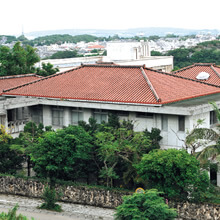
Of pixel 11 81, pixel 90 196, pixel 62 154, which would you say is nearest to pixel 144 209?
pixel 90 196

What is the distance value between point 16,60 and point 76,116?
19261 millimetres

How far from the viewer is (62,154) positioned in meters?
27.0

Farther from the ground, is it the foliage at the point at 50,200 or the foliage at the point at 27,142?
the foliage at the point at 27,142

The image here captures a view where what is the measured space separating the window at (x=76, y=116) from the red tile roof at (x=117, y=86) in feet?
3.43

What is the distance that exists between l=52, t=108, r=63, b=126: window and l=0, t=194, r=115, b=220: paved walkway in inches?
347

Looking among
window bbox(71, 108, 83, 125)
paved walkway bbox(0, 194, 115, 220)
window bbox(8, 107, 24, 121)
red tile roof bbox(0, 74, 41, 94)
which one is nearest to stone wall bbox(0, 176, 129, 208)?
paved walkway bbox(0, 194, 115, 220)

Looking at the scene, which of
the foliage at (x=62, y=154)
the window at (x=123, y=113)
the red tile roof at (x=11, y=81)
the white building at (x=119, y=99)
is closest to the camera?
the foliage at (x=62, y=154)

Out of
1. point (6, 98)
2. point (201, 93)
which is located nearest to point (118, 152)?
point (201, 93)

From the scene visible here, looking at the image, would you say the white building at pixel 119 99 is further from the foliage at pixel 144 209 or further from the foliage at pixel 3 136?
the foliage at pixel 144 209

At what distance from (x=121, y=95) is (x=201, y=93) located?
5952 mm

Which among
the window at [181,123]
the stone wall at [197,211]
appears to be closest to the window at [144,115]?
the window at [181,123]

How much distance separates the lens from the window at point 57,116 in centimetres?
3559

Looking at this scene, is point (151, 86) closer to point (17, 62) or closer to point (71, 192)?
point (71, 192)

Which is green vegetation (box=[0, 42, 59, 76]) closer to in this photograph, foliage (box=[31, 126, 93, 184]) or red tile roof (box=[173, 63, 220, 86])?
red tile roof (box=[173, 63, 220, 86])
